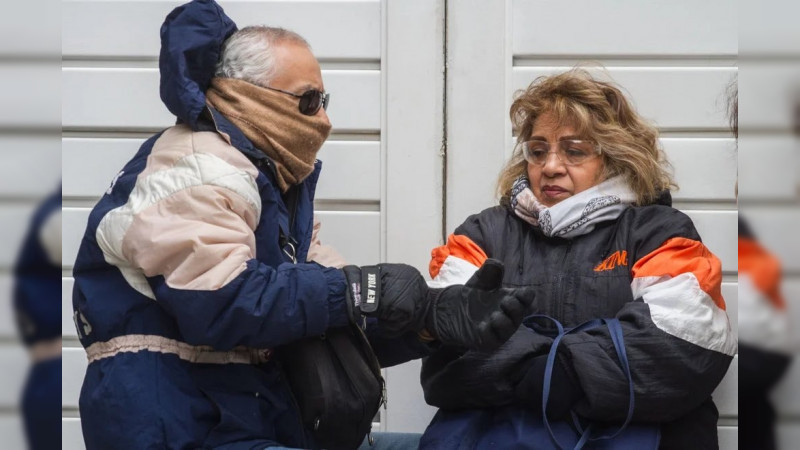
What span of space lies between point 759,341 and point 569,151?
8.77 ft

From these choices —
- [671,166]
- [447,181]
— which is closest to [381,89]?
[447,181]

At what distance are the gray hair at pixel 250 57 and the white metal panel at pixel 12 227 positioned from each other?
2.10m

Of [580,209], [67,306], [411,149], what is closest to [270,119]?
[580,209]

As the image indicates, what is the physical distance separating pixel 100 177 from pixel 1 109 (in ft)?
12.3

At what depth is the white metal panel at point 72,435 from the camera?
4602mm

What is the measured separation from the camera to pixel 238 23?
462 centimetres

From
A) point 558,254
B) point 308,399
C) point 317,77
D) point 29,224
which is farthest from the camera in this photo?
point 558,254

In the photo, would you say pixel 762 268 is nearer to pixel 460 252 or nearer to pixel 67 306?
pixel 460 252

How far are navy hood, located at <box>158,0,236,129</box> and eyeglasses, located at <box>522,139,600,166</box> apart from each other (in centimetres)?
125

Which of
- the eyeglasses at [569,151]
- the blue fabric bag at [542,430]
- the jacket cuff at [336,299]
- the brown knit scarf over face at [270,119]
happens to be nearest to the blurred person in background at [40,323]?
the jacket cuff at [336,299]

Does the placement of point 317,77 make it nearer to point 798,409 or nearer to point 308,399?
point 308,399

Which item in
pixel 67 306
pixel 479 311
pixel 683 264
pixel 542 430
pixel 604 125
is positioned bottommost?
pixel 542 430

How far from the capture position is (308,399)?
2.95m

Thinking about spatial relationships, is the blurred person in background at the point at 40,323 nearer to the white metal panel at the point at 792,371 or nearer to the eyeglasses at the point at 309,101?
the white metal panel at the point at 792,371
